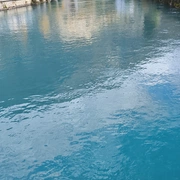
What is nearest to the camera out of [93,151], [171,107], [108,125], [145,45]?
[93,151]

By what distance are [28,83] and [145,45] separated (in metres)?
9.19

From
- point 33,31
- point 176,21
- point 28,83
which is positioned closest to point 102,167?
point 28,83

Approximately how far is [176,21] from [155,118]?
18878 millimetres

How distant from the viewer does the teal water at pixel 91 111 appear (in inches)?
276

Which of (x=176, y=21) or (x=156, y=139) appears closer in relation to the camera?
(x=156, y=139)

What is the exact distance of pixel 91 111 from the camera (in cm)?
955

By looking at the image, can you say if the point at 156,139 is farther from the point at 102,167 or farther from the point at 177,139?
the point at 102,167

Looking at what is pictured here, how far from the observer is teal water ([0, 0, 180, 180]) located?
7000mm

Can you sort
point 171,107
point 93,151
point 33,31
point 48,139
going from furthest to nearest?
point 33,31 → point 171,107 → point 48,139 → point 93,151

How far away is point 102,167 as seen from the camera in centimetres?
688

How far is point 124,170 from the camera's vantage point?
680 centimetres

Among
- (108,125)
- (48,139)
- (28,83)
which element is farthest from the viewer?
(28,83)

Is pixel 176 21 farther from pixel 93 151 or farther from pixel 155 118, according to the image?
pixel 93 151

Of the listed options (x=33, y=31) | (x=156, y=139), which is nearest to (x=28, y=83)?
(x=156, y=139)
